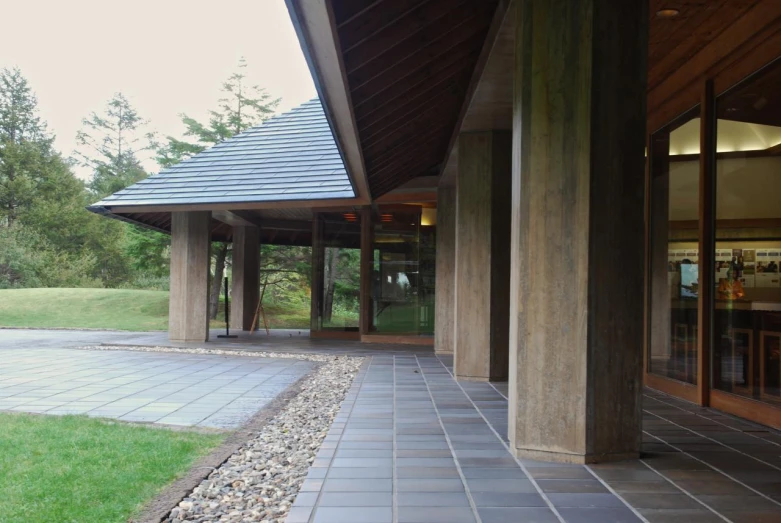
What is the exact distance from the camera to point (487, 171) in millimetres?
7797

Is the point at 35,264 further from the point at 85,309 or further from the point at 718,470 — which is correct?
the point at 718,470

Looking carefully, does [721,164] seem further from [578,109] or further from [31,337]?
[31,337]

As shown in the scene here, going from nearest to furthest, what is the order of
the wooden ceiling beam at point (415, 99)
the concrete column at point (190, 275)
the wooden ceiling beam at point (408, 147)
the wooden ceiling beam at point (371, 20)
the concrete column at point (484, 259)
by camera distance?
the wooden ceiling beam at point (371, 20) → the wooden ceiling beam at point (415, 99) → the concrete column at point (484, 259) → the wooden ceiling beam at point (408, 147) → the concrete column at point (190, 275)

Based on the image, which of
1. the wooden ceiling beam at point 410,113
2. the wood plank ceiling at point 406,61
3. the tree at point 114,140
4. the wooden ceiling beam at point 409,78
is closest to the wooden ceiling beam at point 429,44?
the wood plank ceiling at point 406,61

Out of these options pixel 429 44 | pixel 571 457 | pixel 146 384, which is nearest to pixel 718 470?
pixel 571 457

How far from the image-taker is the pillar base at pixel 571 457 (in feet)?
13.0

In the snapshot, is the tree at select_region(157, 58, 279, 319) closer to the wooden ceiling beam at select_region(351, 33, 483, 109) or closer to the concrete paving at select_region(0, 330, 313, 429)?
the concrete paving at select_region(0, 330, 313, 429)

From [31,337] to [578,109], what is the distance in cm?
1508

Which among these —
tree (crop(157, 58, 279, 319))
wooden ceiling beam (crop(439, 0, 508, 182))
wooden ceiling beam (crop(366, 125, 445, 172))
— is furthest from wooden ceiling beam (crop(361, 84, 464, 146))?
tree (crop(157, 58, 279, 319))

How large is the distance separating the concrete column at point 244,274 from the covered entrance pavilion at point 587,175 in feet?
24.7

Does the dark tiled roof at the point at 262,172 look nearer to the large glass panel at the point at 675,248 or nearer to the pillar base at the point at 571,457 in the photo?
the large glass panel at the point at 675,248

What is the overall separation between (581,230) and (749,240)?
8.67 ft

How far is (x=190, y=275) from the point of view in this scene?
13.1 meters

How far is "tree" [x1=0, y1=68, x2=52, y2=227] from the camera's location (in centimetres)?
3491
